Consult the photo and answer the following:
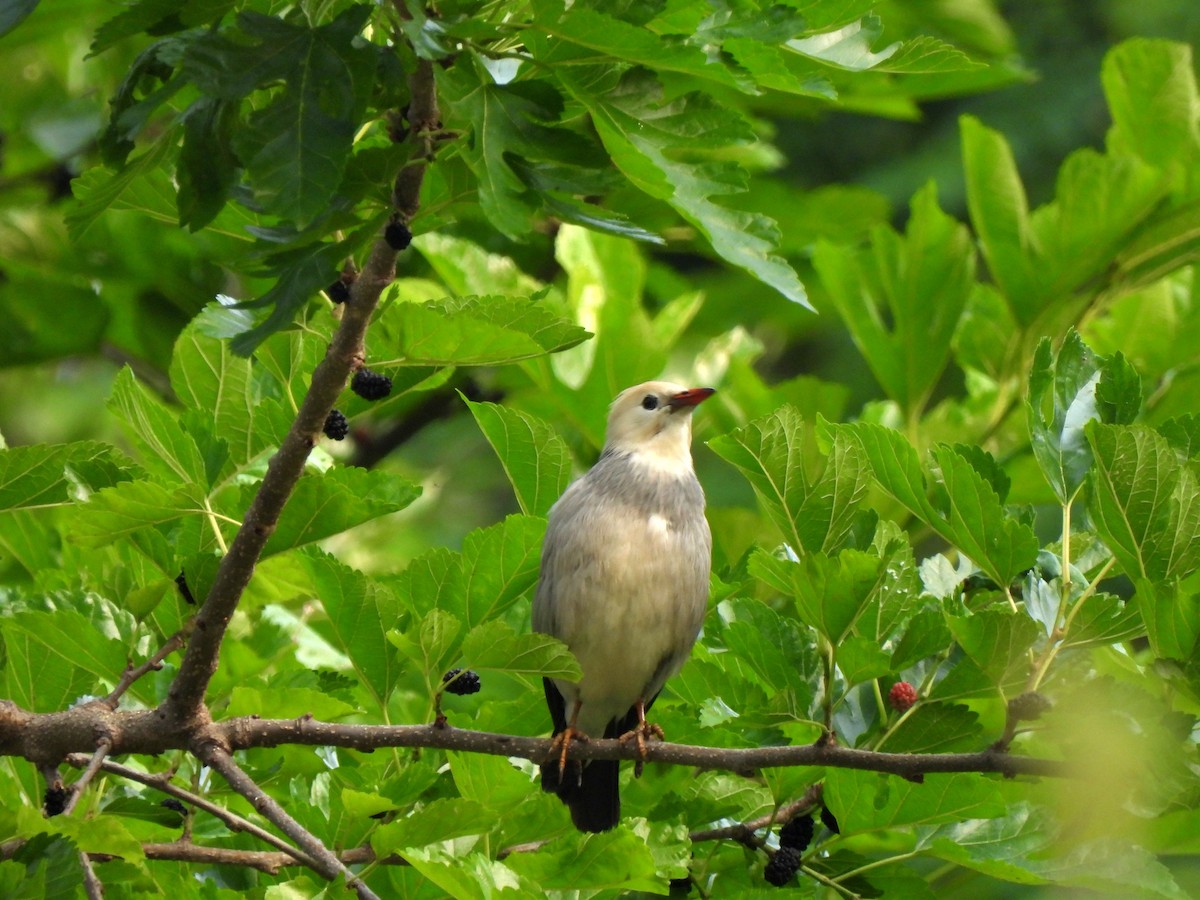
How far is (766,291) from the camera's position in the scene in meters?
5.70

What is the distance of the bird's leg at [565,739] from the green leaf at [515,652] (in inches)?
5.3

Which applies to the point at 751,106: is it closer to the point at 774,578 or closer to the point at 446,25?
the point at 774,578

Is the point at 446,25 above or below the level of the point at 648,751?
above

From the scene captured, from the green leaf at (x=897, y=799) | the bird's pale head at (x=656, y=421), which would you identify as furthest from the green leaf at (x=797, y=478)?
the bird's pale head at (x=656, y=421)

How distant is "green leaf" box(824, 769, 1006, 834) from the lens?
2688 millimetres

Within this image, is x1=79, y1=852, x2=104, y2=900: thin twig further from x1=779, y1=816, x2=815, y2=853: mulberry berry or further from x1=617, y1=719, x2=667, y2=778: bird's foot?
x1=779, y1=816, x2=815, y2=853: mulberry berry

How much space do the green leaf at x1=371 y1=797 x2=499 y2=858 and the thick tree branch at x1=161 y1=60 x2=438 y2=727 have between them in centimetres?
Answer: 42

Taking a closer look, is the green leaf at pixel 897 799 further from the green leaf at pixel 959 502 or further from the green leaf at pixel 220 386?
the green leaf at pixel 220 386

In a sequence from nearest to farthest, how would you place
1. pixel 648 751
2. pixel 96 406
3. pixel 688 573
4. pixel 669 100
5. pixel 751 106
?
pixel 669 100 → pixel 648 751 → pixel 688 573 → pixel 751 106 → pixel 96 406

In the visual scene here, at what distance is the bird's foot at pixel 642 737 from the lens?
2644mm

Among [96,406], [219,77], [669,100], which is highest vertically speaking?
[219,77]

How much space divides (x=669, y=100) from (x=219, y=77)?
2.06 feet

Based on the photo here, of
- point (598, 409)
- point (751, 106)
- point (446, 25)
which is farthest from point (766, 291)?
point (446, 25)

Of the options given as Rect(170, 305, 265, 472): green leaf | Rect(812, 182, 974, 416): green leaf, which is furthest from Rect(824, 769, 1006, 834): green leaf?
Rect(812, 182, 974, 416): green leaf
